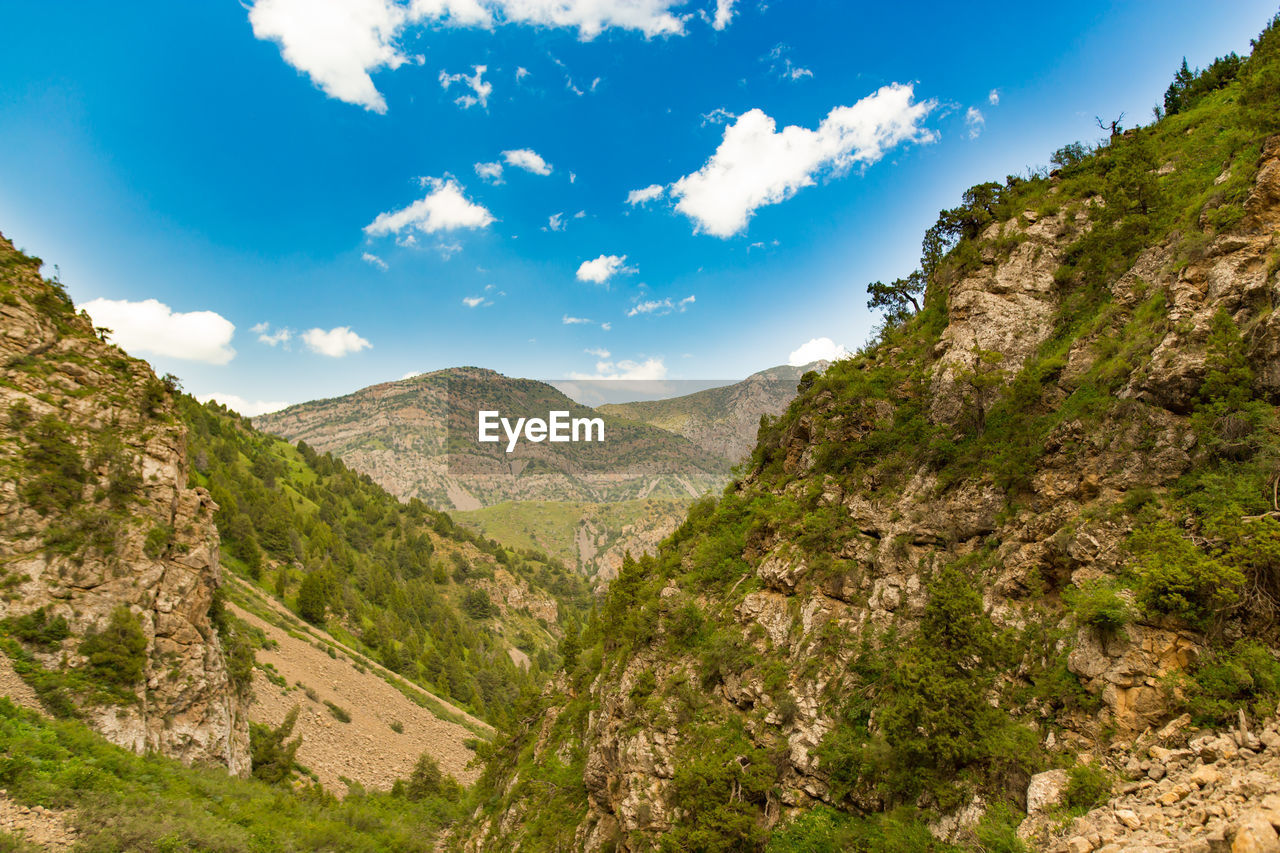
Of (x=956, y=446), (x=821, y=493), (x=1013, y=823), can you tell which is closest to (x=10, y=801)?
(x=1013, y=823)

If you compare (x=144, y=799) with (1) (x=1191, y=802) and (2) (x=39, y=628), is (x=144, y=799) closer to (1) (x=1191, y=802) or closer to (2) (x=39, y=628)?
(2) (x=39, y=628)

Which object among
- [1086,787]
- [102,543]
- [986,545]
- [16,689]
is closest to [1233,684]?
[1086,787]

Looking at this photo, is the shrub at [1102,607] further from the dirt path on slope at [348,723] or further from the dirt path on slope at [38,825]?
the dirt path on slope at [348,723]

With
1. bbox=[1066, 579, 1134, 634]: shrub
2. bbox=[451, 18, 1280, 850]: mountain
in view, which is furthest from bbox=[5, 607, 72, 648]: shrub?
bbox=[1066, 579, 1134, 634]: shrub

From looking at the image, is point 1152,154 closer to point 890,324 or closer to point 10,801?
point 890,324

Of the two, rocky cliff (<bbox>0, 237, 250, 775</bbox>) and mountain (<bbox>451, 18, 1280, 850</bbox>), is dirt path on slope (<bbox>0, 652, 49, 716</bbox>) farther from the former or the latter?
mountain (<bbox>451, 18, 1280, 850</bbox>)
